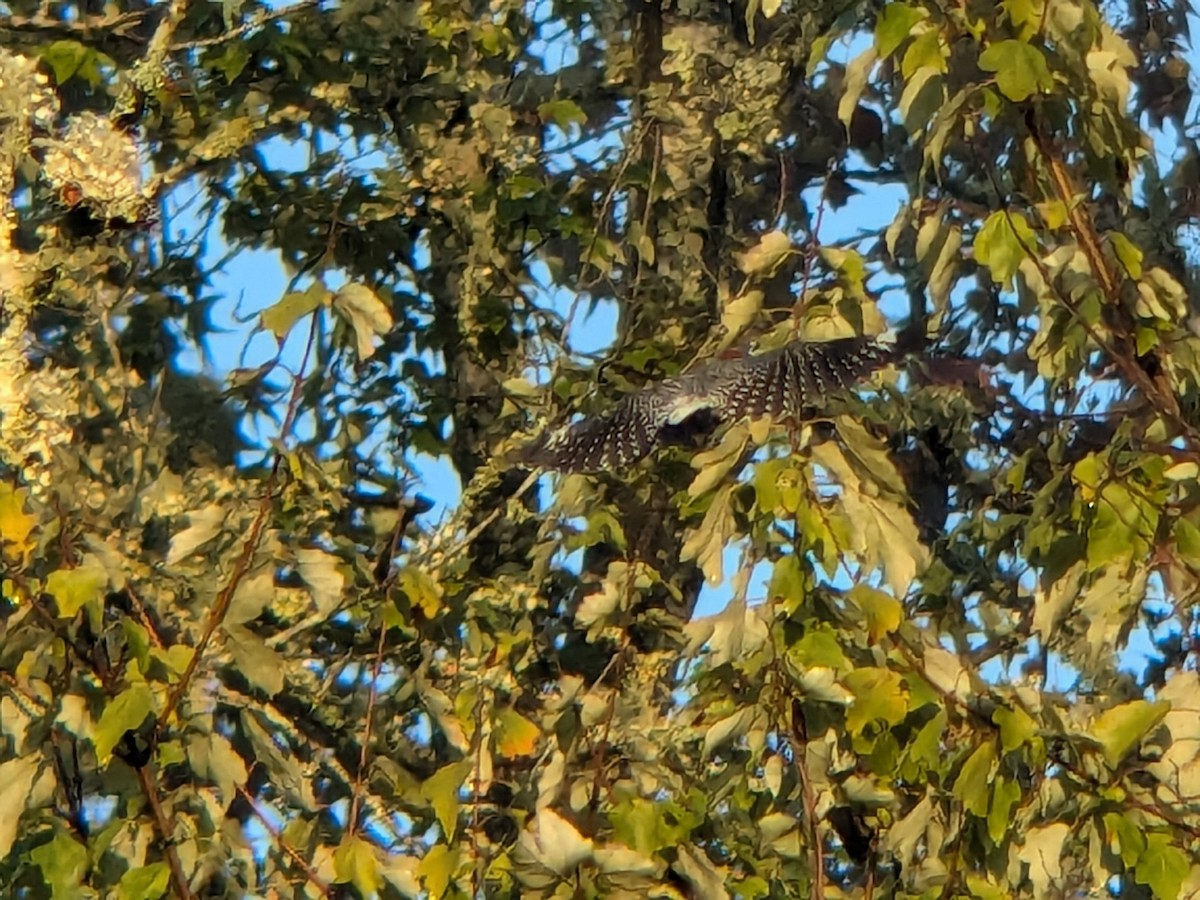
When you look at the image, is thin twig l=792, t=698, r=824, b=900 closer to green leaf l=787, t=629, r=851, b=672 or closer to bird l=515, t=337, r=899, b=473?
green leaf l=787, t=629, r=851, b=672

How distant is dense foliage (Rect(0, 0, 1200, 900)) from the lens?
5.29 feet

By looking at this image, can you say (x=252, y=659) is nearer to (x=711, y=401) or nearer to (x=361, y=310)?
(x=361, y=310)

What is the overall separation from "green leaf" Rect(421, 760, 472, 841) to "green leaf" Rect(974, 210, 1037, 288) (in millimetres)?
722

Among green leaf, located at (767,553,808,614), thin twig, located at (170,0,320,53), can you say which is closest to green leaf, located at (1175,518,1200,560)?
green leaf, located at (767,553,808,614)

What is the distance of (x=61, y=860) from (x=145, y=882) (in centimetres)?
8

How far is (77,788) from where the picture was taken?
5.32 ft

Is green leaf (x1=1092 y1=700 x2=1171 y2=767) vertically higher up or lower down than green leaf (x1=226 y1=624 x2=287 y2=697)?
lower down

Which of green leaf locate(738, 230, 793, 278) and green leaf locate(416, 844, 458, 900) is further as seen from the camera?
green leaf locate(738, 230, 793, 278)

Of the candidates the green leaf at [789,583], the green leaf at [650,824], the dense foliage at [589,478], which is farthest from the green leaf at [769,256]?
the green leaf at [650,824]

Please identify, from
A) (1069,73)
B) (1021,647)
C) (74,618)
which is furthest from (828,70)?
(74,618)

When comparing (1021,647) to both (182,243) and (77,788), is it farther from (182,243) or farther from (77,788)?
(182,243)

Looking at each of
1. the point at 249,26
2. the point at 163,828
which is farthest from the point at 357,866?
the point at 249,26

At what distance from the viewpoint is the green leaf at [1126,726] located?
158 centimetres

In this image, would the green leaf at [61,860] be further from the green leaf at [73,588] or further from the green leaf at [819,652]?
the green leaf at [819,652]
